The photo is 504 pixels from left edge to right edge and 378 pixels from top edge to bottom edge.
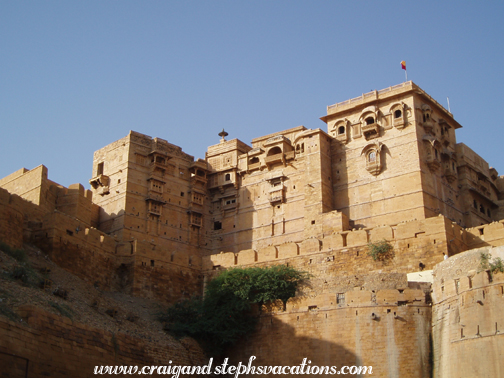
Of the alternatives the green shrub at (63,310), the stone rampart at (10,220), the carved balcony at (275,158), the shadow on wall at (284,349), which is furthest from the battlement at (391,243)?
the green shrub at (63,310)

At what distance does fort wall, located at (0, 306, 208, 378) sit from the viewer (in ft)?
61.0

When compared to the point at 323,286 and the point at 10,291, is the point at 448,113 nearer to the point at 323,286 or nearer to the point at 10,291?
the point at 323,286

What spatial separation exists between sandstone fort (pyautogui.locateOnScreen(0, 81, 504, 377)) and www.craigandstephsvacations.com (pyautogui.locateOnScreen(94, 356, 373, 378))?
0.29 meters

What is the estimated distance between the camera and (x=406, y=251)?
30.7 m

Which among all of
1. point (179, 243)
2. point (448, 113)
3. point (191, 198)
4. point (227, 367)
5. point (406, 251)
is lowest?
point (227, 367)

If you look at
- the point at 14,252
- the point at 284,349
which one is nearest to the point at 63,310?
the point at 14,252

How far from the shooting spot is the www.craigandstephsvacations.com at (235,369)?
2322 cm

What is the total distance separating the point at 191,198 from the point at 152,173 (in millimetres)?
3221

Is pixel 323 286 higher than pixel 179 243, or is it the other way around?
pixel 179 243

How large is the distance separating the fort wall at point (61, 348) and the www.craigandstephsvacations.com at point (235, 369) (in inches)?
8.3

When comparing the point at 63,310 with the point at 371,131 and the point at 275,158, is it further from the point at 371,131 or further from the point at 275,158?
the point at 371,131

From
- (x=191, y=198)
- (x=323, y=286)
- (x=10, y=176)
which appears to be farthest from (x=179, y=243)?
(x=323, y=286)

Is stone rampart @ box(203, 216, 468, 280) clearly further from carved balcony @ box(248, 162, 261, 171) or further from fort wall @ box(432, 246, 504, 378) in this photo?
carved balcony @ box(248, 162, 261, 171)

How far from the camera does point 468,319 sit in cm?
2261
